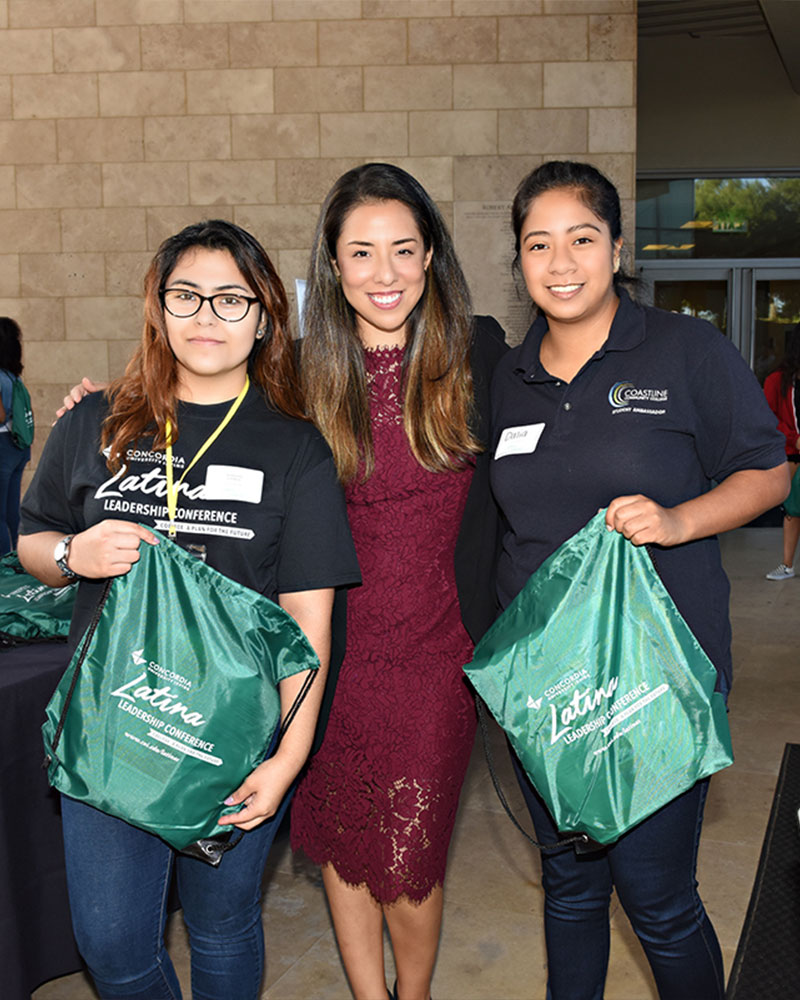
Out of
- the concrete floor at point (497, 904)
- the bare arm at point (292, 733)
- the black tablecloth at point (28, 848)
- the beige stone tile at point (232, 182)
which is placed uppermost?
the beige stone tile at point (232, 182)

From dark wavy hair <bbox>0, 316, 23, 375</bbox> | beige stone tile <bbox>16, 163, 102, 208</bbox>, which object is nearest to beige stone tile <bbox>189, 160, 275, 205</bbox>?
beige stone tile <bbox>16, 163, 102, 208</bbox>

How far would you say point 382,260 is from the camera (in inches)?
67.9

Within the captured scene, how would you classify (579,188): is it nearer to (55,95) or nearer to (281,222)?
(281,222)

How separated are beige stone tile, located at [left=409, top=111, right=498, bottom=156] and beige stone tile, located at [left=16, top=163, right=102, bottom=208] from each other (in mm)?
2128

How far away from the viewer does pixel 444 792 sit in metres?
1.83

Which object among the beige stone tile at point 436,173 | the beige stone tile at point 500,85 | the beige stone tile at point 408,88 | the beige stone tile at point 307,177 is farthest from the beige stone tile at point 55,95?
the beige stone tile at point 500,85

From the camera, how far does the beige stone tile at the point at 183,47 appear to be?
5938 mm

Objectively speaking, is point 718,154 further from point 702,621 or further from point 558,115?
point 702,621

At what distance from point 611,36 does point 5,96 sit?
Result: 12.8 ft

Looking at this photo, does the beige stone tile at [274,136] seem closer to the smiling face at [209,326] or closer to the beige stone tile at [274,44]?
the beige stone tile at [274,44]

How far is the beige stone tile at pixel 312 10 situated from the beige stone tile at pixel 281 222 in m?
1.15

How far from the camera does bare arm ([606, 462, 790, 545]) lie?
145cm

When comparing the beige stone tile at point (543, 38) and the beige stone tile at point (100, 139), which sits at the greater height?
the beige stone tile at point (543, 38)

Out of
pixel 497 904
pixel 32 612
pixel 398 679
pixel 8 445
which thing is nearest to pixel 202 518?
pixel 398 679
